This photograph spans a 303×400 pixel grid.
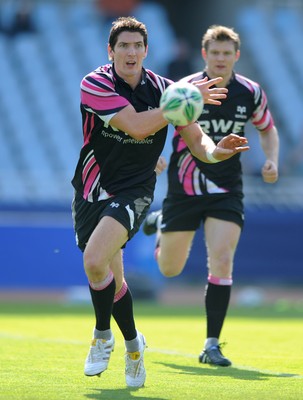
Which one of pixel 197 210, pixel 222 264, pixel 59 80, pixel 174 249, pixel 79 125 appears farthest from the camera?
pixel 59 80

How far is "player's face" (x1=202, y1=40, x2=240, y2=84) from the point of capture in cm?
915

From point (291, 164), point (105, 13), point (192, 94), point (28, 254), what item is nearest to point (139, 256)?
point (28, 254)

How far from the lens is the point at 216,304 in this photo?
895 cm

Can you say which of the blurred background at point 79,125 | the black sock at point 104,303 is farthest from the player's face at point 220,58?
the blurred background at point 79,125

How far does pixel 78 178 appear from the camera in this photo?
759 centimetres

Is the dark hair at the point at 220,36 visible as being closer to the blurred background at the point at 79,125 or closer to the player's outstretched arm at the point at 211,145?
the player's outstretched arm at the point at 211,145

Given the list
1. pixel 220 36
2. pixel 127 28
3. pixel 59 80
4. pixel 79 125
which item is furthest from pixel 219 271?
pixel 59 80

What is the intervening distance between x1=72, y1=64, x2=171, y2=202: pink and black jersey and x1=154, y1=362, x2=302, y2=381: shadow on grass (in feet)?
4.62

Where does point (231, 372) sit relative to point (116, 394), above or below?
below

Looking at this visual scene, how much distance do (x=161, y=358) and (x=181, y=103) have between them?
285 cm

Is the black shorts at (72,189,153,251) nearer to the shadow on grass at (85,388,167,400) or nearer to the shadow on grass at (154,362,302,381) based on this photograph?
the shadow on grass at (85,388,167,400)

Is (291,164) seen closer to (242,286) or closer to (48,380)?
(242,286)

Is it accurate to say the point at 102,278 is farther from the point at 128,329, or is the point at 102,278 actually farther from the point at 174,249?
the point at 174,249

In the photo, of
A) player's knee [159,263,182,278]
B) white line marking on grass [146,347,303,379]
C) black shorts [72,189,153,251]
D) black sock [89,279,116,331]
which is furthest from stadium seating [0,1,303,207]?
black sock [89,279,116,331]
